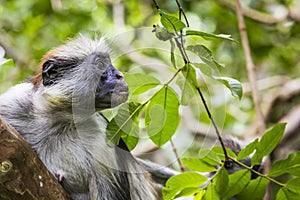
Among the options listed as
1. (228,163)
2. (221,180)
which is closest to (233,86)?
(221,180)

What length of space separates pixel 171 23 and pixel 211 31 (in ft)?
13.8

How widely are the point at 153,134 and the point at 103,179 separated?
0.58 m

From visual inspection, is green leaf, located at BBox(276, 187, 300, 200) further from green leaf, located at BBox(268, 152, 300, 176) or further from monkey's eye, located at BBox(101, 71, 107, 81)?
monkey's eye, located at BBox(101, 71, 107, 81)

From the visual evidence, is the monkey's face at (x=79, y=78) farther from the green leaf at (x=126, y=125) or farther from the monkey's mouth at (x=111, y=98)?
the green leaf at (x=126, y=125)

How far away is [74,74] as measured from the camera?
3006mm

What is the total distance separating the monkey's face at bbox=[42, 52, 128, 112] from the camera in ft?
9.39

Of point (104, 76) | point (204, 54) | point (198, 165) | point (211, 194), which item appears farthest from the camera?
point (104, 76)

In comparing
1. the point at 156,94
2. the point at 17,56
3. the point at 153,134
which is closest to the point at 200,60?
the point at 156,94

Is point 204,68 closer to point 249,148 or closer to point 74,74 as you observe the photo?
point 249,148

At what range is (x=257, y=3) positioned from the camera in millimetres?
6500

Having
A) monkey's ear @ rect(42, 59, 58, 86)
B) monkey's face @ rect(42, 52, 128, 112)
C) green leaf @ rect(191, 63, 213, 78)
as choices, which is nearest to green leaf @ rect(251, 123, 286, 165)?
green leaf @ rect(191, 63, 213, 78)

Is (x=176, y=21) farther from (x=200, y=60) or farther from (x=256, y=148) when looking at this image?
(x=256, y=148)

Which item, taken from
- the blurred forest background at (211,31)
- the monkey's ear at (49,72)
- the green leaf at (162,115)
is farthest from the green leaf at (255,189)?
the blurred forest background at (211,31)

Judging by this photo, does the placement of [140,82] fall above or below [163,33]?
below
